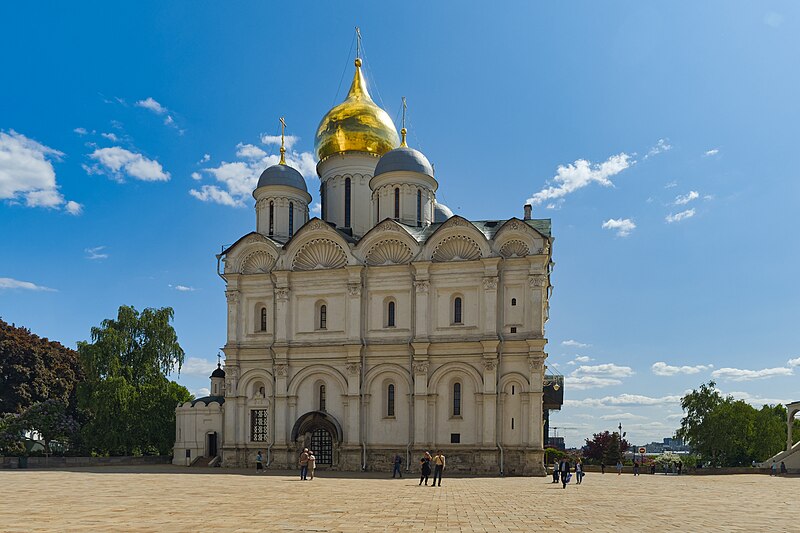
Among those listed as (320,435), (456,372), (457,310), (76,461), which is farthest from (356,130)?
(76,461)

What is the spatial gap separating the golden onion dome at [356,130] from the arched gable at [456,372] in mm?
13839

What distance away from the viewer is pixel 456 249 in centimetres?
3497

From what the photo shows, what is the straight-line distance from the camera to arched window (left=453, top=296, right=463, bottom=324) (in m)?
34.5

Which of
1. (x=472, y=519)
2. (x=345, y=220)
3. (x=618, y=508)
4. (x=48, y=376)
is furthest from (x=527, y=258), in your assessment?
(x=48, y=376)

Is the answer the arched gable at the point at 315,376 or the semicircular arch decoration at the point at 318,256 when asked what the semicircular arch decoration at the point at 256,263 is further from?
the arched gable at the point at 315,376

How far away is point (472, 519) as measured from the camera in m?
14.7

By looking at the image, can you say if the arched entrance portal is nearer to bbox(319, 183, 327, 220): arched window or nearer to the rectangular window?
the rectangular window

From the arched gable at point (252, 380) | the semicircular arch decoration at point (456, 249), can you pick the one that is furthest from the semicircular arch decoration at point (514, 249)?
the arched gable at point (252, 380)

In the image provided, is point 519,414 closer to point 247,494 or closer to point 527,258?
point 527,258

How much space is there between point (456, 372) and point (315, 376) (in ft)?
22.5

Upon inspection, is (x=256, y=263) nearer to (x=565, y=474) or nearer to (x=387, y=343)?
(x=387, y=343)

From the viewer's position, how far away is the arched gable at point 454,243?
1356 inches

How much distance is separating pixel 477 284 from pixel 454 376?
4336mm

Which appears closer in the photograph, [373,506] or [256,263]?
[373,506]
